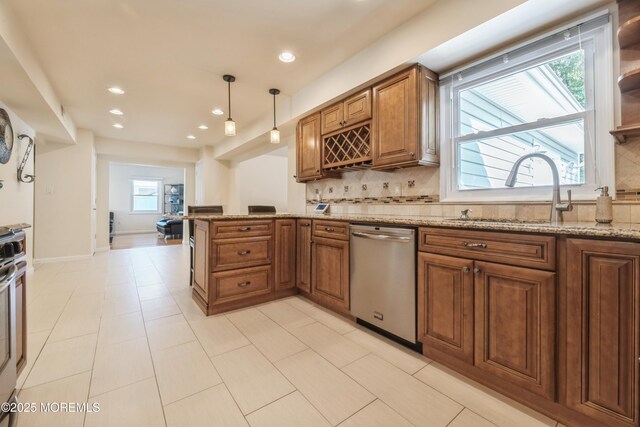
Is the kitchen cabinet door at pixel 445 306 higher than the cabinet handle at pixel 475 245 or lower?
lower

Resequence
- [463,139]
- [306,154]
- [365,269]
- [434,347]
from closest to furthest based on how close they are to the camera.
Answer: [434,347] < [365,269] < [463,139] < [306,154]

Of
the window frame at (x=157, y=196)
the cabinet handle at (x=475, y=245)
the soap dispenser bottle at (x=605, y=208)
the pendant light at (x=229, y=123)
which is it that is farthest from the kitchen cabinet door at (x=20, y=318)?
the window frame at (x=157, y=196)

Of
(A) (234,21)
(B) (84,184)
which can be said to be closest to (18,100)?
(B) (84,184)

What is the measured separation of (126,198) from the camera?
9531 mm

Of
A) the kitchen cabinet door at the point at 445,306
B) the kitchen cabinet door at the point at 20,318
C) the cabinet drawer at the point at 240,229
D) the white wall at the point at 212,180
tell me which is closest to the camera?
the kitchen cabinet door at the point at 20,318

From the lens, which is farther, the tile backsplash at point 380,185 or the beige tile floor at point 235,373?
the tile backsplash at point 380,185

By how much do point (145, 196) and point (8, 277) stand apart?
1024 centimetres

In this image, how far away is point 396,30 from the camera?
7.30 feet

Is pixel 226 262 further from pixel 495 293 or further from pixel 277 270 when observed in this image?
pixel 495 293

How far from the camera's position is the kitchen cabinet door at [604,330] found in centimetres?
104

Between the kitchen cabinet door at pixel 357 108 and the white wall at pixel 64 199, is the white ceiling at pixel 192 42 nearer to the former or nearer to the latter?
the kitchen cabinet door at pixel 357 108

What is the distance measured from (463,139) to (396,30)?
107 centimetres

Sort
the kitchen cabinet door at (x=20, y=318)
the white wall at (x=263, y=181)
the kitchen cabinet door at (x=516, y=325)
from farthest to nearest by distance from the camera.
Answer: the white wall at (x=263, y=181), the kitchen cabinet door at (x=20, y=318), the kitchen cabinet door at (x=516, y=325)

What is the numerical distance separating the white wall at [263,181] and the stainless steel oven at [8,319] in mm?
5637
